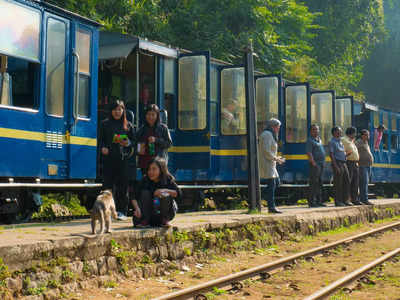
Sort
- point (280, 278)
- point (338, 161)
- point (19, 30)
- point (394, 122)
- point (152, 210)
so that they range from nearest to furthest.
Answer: point (280, 278), point (152, 210), point (19, 30), point (338, 161), point (394, 122)

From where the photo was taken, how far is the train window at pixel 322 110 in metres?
16.4

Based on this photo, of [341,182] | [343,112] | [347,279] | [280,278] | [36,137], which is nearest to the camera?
[347,279]

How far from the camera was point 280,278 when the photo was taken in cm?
696

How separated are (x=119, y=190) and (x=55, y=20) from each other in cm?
266

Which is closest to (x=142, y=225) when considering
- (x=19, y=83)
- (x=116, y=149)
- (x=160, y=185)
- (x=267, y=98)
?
(x=160, y=185)

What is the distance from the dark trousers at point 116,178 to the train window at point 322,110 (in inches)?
352

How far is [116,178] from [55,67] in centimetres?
191

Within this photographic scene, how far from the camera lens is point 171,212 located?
7176 millimetres

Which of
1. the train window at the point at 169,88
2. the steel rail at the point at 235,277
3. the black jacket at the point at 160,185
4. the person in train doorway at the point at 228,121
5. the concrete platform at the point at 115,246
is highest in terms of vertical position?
the train window at the point at 169,88

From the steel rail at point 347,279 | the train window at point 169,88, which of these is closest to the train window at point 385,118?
the train window at point 169,88

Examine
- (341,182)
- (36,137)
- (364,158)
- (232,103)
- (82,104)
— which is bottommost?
(341,182)

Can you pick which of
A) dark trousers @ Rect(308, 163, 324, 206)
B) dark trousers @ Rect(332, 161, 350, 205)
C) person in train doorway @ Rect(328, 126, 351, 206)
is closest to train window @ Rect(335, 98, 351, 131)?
dark trousers @ Rect(332, 161, 350, 205)

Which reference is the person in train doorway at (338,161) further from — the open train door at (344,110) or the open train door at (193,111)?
the open train door at (344,110)

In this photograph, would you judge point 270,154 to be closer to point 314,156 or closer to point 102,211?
point 314,156
